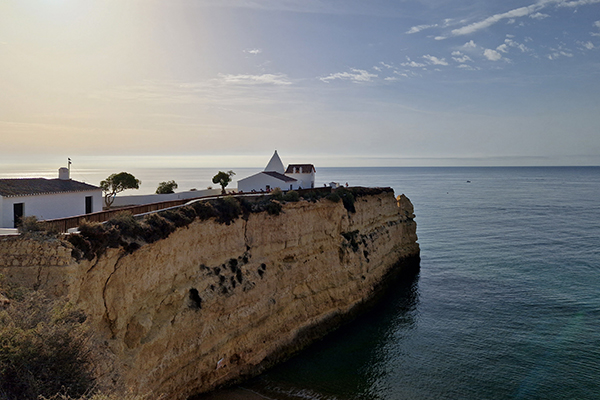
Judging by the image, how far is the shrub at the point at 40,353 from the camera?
8.26m

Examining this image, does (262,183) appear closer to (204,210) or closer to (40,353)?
(204,210)

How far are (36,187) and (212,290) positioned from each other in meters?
9.61

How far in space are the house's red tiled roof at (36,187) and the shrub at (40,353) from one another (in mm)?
8471

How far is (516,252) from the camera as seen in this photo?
3966 cm

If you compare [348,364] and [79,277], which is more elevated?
[79,277]


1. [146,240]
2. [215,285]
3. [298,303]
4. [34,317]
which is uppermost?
[146,240]

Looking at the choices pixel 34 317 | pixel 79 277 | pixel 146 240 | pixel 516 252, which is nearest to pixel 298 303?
pixel 146 240

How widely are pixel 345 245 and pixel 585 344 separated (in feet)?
47.0

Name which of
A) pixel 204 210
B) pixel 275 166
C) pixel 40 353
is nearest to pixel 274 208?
pixel 204 210

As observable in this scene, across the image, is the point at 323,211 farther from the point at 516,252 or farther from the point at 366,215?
the point at 516,252

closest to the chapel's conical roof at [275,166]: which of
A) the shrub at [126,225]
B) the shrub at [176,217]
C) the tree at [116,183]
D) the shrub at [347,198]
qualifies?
the shrub at [347,198]

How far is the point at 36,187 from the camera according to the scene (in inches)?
736

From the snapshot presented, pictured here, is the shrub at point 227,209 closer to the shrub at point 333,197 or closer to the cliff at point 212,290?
the cliff at point 212,290

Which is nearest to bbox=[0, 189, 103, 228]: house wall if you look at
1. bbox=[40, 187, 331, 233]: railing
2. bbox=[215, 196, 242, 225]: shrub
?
bbox=[40, 187, 331, 233]: railing
